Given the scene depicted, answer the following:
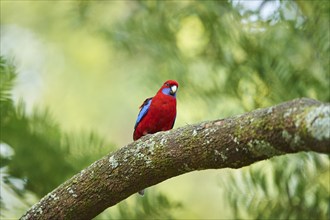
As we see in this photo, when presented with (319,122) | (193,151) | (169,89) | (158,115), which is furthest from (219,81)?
(319,122)

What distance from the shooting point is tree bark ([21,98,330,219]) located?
4.93 feet

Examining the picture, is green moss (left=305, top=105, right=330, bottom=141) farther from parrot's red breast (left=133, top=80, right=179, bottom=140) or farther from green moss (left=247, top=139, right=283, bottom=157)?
parrot's red breast (left=133, top=80, right=179, bottom=140)

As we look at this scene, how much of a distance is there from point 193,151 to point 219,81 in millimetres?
2542

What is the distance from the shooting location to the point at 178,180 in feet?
17.2

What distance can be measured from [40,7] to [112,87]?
0.89 m

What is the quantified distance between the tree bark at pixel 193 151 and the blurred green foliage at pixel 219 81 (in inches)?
63.1

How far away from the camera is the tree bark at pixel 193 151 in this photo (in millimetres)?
1502

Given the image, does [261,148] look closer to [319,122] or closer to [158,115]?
[319,122]

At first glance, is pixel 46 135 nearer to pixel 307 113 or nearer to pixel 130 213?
pixel 130 213

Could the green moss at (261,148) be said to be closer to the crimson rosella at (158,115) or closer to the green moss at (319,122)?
the green moss at (319,122)

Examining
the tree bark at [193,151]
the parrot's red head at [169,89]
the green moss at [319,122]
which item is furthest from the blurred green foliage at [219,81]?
the green moss at [319,122]

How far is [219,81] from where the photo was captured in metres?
4.30

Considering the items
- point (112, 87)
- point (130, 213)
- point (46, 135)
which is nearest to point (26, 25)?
point (112, 87)

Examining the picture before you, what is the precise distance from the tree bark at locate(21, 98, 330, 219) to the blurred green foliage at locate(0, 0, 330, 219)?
1.60m
